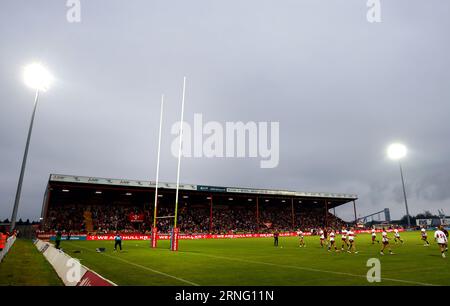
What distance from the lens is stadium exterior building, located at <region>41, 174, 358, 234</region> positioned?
4869 cm

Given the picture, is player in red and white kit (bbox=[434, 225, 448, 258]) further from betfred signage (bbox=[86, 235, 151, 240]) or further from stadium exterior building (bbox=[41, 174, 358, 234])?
stadium exterior building (bbox=[41, 174, 358, 234])

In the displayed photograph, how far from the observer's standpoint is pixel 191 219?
63.6 meters

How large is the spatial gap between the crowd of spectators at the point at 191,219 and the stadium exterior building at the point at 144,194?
4.74 feet

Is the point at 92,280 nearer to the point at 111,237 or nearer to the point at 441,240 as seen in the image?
the point at 441,240

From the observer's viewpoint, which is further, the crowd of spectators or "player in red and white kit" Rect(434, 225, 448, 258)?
the crowd of spectators

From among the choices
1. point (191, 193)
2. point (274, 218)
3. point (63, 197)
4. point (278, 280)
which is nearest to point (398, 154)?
point (274, 218)

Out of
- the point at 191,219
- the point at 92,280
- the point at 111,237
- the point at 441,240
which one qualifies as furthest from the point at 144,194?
the point at 92,280

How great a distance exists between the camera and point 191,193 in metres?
59.6

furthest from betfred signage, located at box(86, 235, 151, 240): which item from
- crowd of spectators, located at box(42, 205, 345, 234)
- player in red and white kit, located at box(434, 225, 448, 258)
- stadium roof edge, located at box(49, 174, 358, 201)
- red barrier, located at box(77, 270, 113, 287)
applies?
player in red and white kit, located at box(434, 225, 448, 258)

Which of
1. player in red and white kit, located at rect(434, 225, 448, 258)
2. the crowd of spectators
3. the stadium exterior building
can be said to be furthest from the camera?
the crowd of spectators

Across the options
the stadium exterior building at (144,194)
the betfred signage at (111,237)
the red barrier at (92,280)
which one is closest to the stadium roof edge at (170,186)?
the stadium exterior building at (144,194)

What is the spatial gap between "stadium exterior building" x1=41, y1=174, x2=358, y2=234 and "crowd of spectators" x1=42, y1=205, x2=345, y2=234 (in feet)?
4.74
